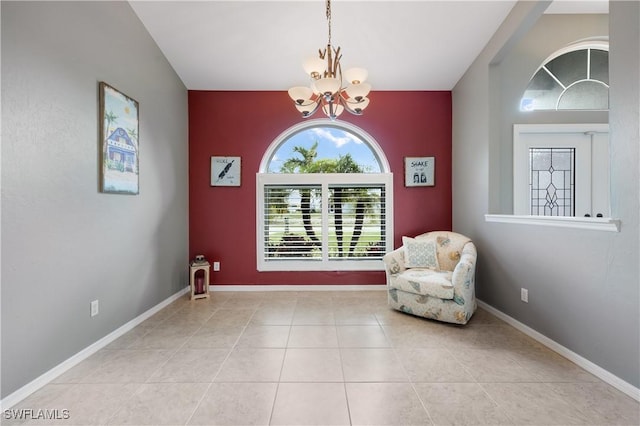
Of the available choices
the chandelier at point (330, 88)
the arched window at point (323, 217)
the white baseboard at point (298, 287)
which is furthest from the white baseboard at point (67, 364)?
the chandelier at point (330, 88)

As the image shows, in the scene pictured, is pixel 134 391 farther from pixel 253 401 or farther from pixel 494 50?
pixel 494 50

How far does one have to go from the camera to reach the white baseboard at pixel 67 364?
64.0 inches

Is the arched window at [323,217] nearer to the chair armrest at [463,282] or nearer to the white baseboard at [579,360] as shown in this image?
the chair armrest at [463,282]

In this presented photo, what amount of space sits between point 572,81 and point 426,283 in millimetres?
3062

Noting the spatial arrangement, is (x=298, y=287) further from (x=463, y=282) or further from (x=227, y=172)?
(x=463, y=282)

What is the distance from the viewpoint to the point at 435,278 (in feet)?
9.29

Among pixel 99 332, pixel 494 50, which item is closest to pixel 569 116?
pixel 494 50

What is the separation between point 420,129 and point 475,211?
1436 millimetres

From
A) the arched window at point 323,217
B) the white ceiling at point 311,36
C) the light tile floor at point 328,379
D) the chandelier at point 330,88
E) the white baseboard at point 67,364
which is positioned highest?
the white ceiling at point 311,36

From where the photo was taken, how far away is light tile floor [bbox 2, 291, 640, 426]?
1.53m

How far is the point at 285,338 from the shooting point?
97.3 inches

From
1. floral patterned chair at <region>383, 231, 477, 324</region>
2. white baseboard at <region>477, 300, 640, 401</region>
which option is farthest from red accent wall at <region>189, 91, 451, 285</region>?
white baseboard at <region>477, 300, 640, 401</region>

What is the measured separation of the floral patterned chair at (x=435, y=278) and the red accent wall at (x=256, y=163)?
63cm

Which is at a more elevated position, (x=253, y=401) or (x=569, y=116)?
(x=569, y=116)
